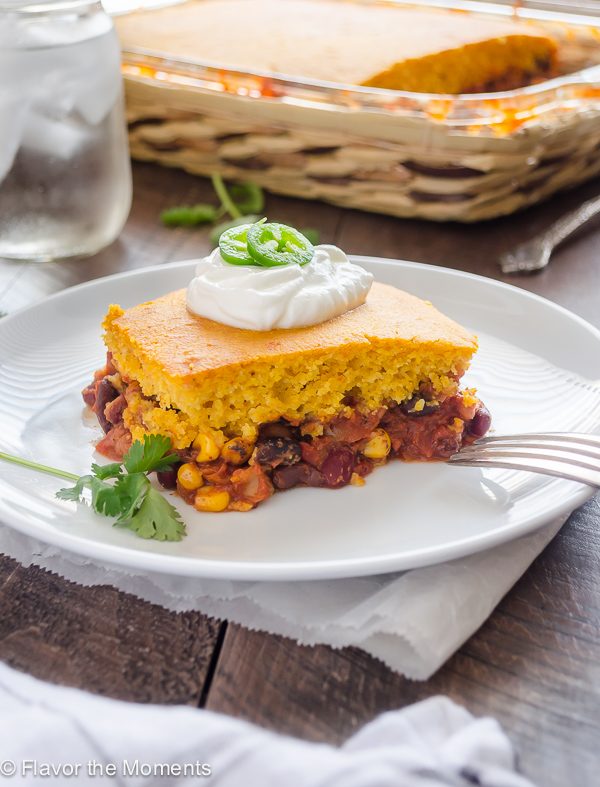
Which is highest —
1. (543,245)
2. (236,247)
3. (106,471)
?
(236,247)

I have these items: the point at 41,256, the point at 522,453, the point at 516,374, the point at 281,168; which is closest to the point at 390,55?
the point at 281,168

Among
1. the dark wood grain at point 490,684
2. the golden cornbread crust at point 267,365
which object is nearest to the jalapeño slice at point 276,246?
the golden cornbread crust at point 267,365

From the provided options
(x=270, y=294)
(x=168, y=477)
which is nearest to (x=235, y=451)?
(x=168, y=477)

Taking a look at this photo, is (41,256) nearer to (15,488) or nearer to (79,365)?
(79,365)

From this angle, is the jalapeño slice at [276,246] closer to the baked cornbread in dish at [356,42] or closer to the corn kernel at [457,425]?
the corn kernel at [457,425]

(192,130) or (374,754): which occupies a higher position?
(374,754)

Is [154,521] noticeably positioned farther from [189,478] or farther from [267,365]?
[267,365]

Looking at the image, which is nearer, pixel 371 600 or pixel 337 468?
pixel 371 600
